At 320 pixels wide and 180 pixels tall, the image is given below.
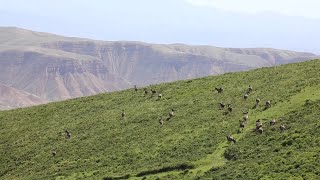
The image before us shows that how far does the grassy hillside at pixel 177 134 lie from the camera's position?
59966 millimetres

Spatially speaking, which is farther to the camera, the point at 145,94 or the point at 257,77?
the point at 145,94

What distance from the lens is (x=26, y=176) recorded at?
75688 millimetres

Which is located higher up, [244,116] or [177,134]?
[244,116]

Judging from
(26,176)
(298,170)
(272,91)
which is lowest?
(26,176)

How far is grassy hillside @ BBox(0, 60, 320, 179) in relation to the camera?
197 ft

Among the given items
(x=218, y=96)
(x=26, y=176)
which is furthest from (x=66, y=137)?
(x=218, y=96)

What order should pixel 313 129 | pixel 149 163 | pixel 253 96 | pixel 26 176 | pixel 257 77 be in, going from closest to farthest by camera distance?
pixel 313 129, pixel 149 163, pixel 26 176, pixel 253 96, pixel 257 77

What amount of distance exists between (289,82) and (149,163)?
35.3 m

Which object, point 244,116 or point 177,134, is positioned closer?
point 244,116

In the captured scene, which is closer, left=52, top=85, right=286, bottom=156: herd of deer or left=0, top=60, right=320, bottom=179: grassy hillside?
left=0, top=60, right=320, bottom=179: grassy hillside

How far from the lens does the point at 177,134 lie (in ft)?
257

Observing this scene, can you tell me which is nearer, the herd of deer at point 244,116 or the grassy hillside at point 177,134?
the grassy hillside at point 177,134

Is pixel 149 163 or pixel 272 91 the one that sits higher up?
pixel 272 91

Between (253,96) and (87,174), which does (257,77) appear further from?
(87,174)
